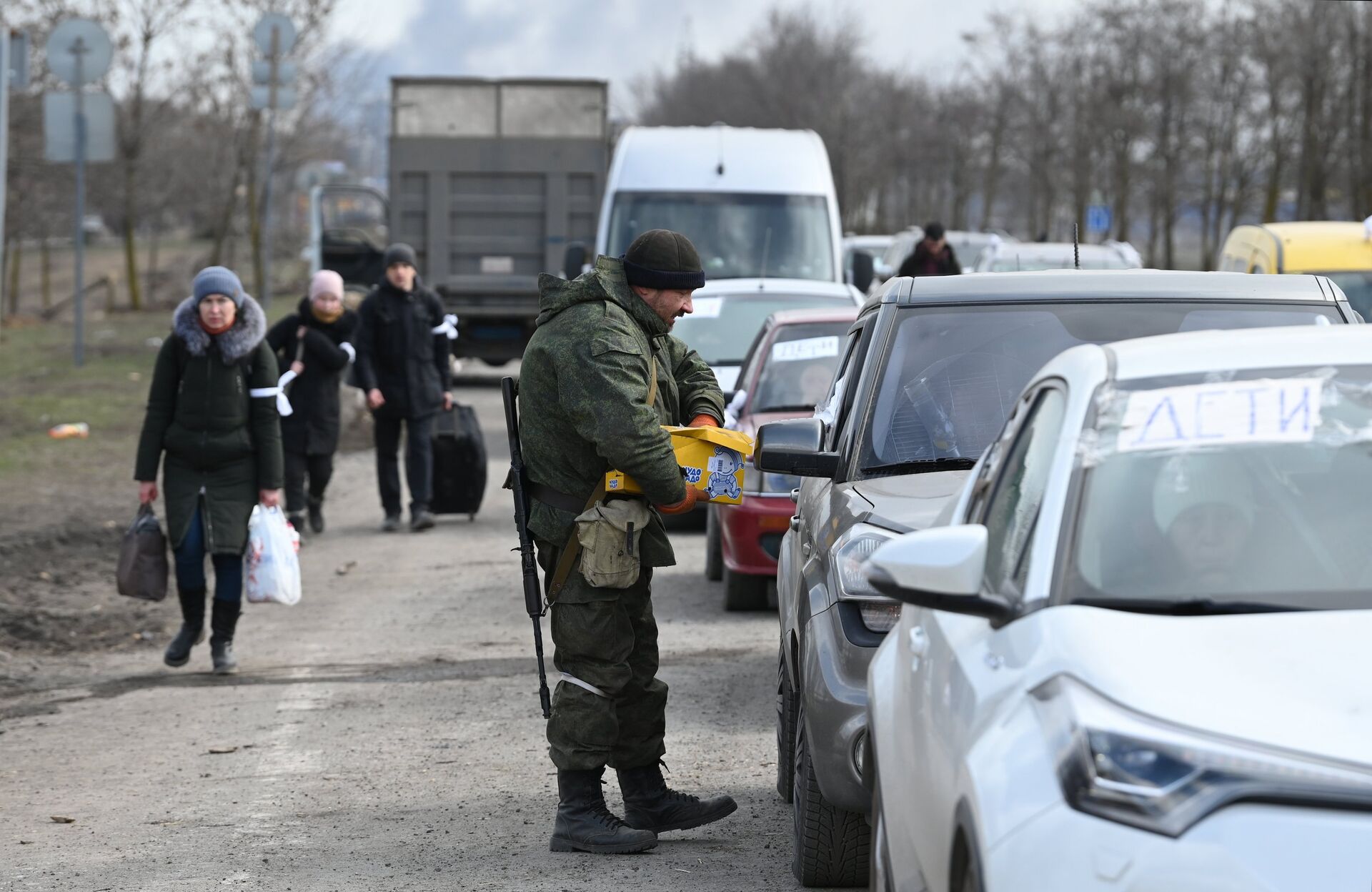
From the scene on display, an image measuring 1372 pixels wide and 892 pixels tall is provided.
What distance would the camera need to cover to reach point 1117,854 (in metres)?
2.68

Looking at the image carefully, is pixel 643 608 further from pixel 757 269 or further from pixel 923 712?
pixel 757 269

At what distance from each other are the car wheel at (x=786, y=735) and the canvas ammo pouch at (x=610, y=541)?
0.60 m

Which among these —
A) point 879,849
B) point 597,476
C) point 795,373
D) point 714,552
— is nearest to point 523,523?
point 597,476

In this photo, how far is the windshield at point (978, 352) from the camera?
18.9 feet

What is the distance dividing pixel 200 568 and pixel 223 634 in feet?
1.09

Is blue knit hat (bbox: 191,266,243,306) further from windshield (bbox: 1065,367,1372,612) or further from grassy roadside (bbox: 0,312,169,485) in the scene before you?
windshield (bbox: 1065,367,1372,612)

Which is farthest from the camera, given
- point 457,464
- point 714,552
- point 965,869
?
point 457,464

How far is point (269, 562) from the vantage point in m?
8.96

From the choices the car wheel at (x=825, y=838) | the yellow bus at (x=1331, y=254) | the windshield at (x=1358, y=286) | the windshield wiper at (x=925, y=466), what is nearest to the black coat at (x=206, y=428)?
the windshield wiper at (x=925, y=466)

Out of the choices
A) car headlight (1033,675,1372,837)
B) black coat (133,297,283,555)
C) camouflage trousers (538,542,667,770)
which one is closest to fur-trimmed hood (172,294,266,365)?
black coat (133,297,283,555)

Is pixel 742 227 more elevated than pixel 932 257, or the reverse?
pixel 742 227

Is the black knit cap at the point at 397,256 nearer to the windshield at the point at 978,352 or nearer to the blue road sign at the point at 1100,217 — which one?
the windshield at the point at 978,352

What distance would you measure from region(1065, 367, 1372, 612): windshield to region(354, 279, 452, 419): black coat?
10.5m

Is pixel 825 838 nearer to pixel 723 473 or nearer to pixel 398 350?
pixel 723 473
